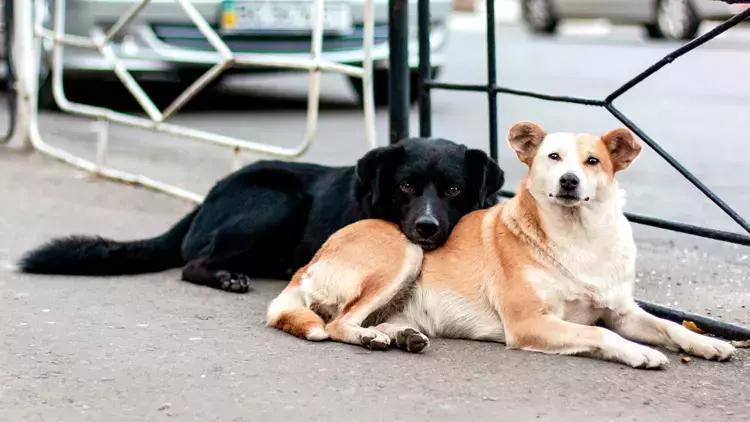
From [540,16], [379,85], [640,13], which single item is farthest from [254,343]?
[540,16]

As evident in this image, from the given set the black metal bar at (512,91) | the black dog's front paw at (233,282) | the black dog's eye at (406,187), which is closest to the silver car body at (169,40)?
the black metal bar at (512,91)

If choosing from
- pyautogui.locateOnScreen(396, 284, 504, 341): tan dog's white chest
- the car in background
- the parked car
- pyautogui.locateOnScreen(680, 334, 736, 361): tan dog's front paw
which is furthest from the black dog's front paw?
the car in background

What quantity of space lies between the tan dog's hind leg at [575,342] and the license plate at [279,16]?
567cm

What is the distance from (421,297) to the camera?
4.29m

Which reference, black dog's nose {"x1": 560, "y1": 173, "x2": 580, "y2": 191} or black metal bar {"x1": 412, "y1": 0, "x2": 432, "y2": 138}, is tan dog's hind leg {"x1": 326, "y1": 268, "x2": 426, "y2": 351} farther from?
black metal bar {"x1": 412, "y1": 0, "x2": 432, "y2": 138}

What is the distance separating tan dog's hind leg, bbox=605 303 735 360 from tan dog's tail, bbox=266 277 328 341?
2.99 ft

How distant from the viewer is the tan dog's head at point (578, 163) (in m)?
3.92

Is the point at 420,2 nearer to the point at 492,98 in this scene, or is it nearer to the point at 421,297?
the point at 492,98

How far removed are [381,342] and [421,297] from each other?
0.33 meters

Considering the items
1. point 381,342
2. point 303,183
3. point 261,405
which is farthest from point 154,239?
point 261,405

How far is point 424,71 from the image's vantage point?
571 cm

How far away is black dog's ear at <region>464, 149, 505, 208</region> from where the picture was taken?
4.67 meters

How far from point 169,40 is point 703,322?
19.7 feet

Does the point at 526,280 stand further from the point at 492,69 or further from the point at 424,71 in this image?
the point at 424,71
